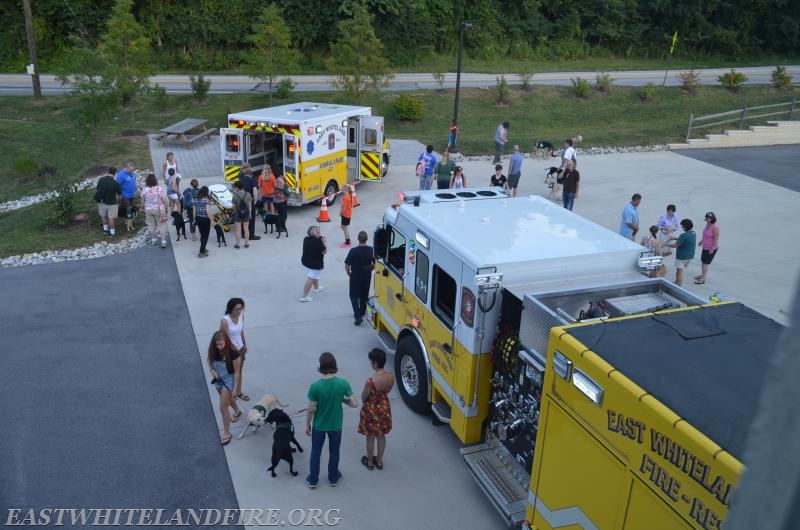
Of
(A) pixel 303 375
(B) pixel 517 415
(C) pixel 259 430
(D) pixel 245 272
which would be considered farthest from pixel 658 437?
(D) pixel 245 272

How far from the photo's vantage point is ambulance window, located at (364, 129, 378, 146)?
1873 centimetres

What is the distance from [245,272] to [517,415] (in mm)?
7843

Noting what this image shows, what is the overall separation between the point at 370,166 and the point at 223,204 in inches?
185

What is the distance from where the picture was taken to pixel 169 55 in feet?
132

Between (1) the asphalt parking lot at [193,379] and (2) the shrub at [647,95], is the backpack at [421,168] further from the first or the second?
(2) the shrub at [647,95]

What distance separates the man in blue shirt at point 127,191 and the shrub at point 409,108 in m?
14.8

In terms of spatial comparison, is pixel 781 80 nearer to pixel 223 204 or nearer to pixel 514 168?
pixel 514 168

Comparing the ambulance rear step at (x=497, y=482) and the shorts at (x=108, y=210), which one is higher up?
the shorts at (x=108, y=210)

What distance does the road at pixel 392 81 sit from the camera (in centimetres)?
3284

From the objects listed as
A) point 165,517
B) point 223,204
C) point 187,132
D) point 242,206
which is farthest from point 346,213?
point 187,132

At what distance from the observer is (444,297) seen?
832 centimetres

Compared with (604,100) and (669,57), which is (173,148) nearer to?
(604,100)

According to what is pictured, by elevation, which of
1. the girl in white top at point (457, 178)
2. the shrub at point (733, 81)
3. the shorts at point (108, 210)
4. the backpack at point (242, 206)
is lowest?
the shorts at point (108, 210)

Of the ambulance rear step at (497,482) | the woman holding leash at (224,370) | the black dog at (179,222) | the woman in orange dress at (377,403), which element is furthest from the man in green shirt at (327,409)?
the black dog at (179,222)
